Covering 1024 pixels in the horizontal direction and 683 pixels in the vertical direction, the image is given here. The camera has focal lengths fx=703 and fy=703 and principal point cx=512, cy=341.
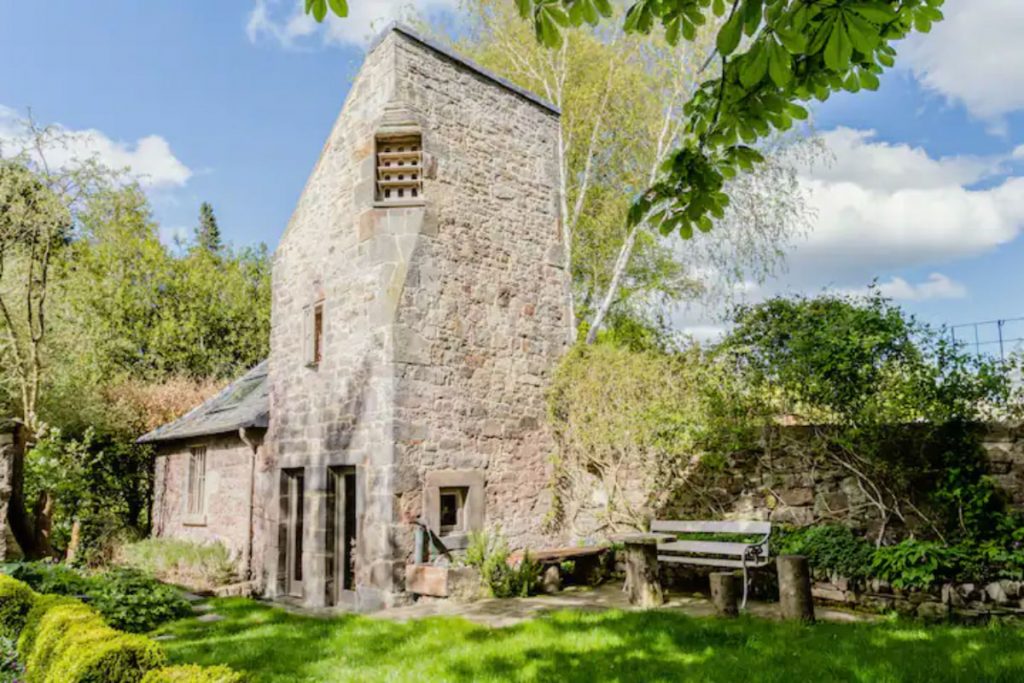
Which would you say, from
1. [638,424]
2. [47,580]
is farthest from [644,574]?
[47,580]

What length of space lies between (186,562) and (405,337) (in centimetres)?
659

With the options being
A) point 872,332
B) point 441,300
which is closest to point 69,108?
point 441,300

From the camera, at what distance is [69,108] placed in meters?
14.3

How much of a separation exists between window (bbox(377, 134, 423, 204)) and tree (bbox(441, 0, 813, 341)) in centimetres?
488

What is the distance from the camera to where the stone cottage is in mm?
9422

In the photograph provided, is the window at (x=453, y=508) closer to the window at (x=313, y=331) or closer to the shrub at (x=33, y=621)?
the window at (x=313, y=331)

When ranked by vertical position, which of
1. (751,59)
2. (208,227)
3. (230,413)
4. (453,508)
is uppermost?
(208,227)

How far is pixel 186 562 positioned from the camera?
12461 mm

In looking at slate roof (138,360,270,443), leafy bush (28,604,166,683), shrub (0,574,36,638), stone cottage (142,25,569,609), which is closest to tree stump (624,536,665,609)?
stone cottage (142,25,569,609)

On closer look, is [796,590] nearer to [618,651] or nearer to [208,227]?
[618,651]

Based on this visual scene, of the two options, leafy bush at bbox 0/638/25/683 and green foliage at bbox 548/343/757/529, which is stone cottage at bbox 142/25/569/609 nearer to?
green foliage at bbox 548/343/757/529

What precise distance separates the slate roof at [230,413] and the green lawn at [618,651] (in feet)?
15.9

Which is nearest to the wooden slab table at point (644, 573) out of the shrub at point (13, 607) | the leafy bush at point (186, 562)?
the shrub at point (13, 607)

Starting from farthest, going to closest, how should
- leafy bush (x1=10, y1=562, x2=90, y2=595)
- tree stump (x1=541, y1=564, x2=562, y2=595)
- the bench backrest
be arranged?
tree stump (x1=541, y1=564, x2=562, y2=595)
leafy bush (x1=10, y1=562, x2=90, y2=595)
the bench backrest
